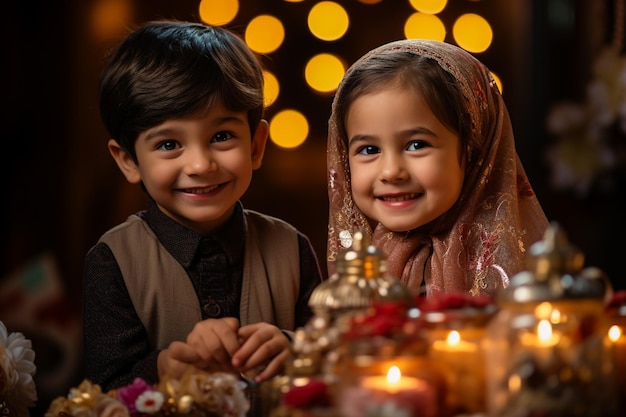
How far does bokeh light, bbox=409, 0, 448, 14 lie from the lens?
337 cm

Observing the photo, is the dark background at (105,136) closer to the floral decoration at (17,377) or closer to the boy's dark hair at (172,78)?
the boy's dark hair at (172,78)

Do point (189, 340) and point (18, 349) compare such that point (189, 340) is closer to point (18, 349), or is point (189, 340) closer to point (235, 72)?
point (18, 349)

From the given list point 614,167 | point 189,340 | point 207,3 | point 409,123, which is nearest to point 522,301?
point 189,340

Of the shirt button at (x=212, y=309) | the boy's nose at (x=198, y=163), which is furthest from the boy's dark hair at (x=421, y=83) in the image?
the shirt button at (x=212, y=309)

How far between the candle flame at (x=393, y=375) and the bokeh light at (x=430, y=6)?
2.59 metres

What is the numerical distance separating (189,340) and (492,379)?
52 cm

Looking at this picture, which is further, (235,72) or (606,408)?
(235,72)

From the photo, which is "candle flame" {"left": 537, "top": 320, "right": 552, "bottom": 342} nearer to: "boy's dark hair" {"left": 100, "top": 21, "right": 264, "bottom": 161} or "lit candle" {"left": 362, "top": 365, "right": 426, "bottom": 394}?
"lit candle" {"left": 362, "top": 365, "right": 426, "bottom": 394}

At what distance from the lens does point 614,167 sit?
115 inches

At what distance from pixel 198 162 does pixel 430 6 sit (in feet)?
6.49

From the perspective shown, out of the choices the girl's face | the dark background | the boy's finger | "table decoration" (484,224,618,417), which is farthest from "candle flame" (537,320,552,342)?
the dark background

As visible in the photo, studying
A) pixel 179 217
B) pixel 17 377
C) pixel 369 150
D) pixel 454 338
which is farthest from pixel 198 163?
pixel 454 338

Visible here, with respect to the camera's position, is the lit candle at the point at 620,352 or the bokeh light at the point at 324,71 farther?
the bokeh light at the point at 324,71

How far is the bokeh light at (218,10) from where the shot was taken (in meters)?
3.24
